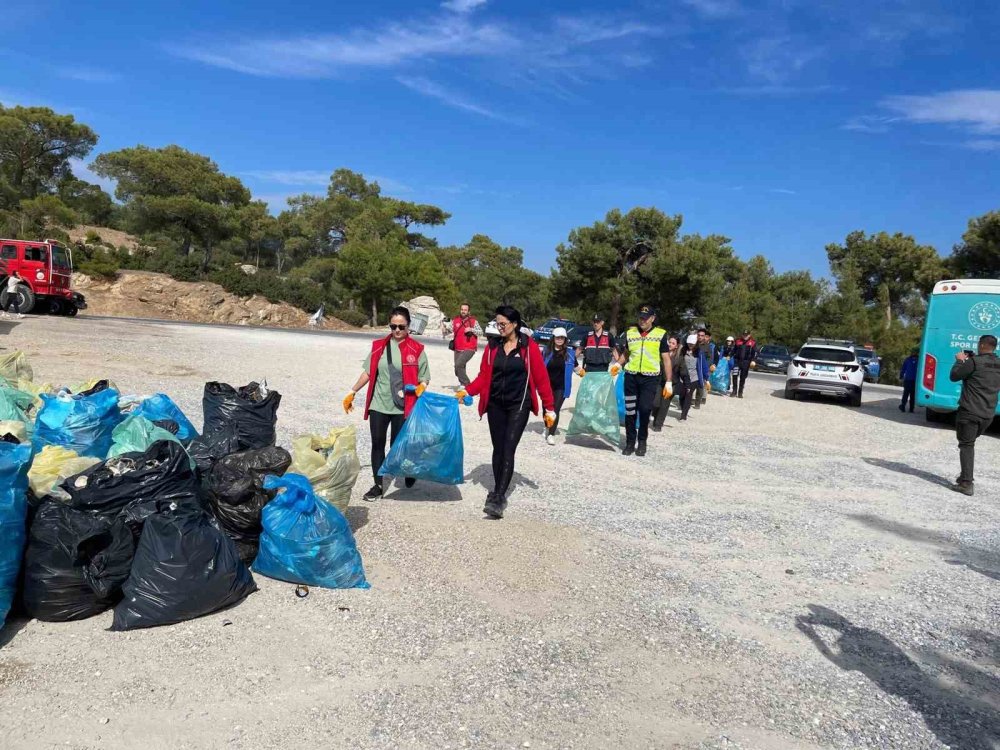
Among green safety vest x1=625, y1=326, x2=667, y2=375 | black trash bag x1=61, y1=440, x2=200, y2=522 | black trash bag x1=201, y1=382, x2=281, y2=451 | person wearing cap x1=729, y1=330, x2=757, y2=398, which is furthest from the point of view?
person wearing cap x1=729, y1=330, x2=757, y2=398

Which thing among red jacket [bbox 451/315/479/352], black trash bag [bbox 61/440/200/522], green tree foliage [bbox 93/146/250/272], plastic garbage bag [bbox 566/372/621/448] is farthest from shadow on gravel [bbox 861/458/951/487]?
green tree foliage [bbox 93/146/250/272]

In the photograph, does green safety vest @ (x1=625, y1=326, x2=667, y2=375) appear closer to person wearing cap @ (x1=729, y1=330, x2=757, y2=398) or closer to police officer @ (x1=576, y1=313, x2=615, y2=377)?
police officer @ (x1=576, y1=313, x2=615, y2=377)

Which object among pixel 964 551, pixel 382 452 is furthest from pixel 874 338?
pixel 382 452

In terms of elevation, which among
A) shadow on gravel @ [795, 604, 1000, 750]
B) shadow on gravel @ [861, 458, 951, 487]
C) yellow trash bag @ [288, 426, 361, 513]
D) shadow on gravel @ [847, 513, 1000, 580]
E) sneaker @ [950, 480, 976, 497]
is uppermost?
yellow trash bag @ [288, 426, 361, 513]

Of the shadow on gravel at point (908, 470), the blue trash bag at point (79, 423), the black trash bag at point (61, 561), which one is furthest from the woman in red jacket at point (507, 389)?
the shadow on gravel at point (908, 470)

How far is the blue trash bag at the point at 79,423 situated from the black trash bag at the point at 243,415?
2.02 ft

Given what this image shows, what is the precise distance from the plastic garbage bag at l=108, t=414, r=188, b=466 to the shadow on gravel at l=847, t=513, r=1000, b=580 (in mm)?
5696

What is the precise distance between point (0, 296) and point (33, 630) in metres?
21.0

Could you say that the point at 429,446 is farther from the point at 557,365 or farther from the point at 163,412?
the point at 557,365

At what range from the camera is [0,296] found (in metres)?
20.5

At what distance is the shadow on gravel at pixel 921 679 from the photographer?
3141 mm

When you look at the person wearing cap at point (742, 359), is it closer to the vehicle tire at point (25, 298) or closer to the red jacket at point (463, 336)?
the red jacket at point (463, 336)

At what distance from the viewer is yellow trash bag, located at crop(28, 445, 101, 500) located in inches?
147

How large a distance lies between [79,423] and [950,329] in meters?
13.6
